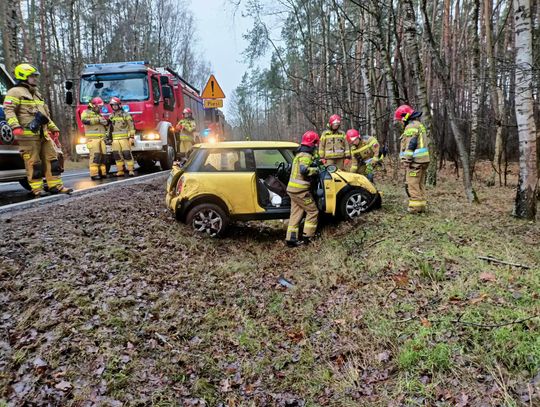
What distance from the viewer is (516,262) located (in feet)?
14.0

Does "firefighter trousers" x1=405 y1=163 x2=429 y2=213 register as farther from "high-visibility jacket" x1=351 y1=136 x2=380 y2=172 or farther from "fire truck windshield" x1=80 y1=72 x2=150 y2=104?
"fire truck windshield" x1=80 y1=72 x2=150 y2=104

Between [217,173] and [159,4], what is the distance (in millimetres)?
32101

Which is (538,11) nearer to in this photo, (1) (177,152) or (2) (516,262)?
(2) (516,262)

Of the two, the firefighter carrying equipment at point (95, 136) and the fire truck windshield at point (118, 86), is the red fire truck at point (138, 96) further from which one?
the firefighter carrying equipment at point (95, 136)

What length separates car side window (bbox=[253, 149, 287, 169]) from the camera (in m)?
6.88

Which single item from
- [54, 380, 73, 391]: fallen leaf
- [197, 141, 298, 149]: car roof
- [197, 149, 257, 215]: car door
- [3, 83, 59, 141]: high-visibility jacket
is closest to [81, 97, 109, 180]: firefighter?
[3, 83, 59, 141]: high-visibility jacket

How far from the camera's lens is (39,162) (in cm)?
682

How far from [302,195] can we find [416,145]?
2.15 metres

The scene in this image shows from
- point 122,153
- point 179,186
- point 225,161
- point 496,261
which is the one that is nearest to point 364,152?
point 225,161

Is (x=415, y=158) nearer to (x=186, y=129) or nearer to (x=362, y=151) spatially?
(x=362, y=151)

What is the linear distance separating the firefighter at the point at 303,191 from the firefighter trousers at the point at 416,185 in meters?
1.70

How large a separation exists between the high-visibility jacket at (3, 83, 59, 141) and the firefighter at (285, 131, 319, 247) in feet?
14.9

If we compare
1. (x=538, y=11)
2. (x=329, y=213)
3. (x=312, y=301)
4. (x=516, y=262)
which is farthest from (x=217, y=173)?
(x=538, y=11)

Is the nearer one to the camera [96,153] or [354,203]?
[354,203]
